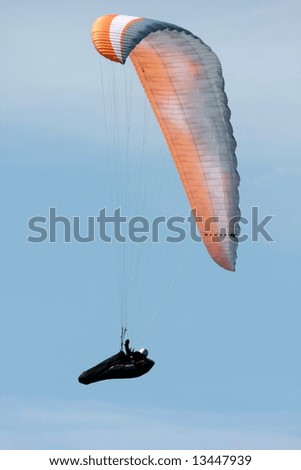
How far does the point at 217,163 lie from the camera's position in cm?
6019

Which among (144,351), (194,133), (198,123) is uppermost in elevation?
(198,123)

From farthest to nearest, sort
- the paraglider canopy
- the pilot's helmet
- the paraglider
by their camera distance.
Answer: the paraglider canopy < the paraglider < the pilot's helmet

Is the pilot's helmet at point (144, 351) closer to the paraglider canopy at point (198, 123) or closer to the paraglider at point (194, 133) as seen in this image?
the paraglider at point (194, 133)

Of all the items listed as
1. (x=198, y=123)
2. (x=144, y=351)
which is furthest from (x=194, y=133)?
(x=144, y=351)

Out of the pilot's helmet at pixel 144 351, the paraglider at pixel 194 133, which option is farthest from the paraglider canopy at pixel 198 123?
the pilot's helmet at pixel 144 351

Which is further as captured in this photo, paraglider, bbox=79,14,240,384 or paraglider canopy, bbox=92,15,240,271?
paraglider canopy, bbox=92,15,240,271

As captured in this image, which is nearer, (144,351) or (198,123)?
(144,351)

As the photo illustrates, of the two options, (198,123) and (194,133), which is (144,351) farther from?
(198,123)

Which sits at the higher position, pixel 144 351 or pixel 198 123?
pixel 198 123

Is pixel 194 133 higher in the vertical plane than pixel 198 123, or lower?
lower

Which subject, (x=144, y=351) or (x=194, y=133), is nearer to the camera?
(x=144, y=351)

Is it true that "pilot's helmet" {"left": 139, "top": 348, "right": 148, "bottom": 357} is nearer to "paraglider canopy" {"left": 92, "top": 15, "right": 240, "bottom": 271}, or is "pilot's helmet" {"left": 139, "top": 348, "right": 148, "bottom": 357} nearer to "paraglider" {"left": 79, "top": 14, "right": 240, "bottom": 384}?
"paraglider" {"left": 79, "top": 14, "right": 240, "bottom": 384}

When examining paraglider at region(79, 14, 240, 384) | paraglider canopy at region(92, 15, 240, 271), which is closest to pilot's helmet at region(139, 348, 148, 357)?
paraglider at region(79, 14, 240, 384)

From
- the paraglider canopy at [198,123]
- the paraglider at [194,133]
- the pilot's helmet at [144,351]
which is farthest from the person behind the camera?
the paraglider canopy at [198,123]
